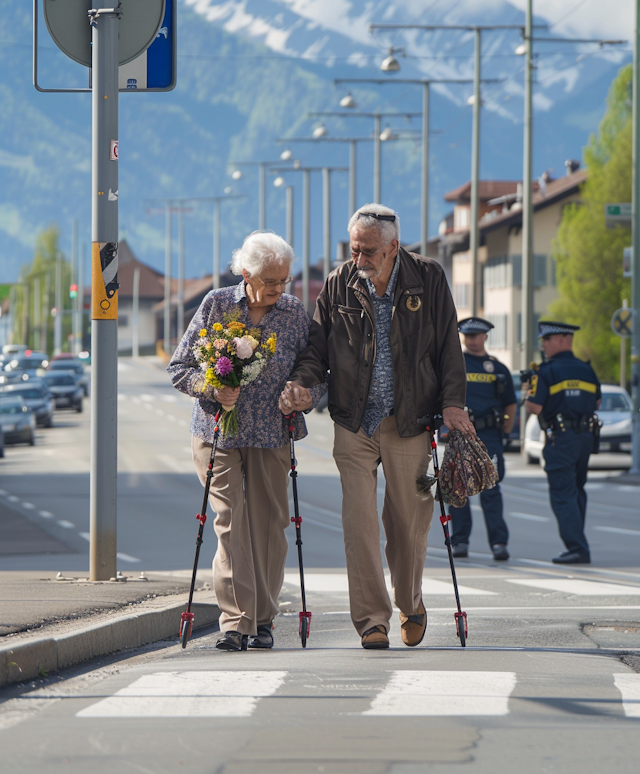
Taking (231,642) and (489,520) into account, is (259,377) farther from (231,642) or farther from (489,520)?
(489,520)

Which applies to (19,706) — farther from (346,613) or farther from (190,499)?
(190,499)

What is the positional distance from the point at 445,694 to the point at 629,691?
0.75 meters

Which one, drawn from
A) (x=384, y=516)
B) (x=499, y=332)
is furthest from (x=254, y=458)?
(x=499, y=332)

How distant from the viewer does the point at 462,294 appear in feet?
276

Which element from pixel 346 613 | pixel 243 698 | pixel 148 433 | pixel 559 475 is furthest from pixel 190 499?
pixel 148 433

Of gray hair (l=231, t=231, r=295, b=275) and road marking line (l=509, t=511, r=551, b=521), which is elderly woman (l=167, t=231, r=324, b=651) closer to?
gray hair (l=231, t=231, r=295, b=275)

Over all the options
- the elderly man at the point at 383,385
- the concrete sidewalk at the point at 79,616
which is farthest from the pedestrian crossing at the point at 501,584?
the elderly man at the point at 383,385

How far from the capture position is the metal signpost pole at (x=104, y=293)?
9.28 metres

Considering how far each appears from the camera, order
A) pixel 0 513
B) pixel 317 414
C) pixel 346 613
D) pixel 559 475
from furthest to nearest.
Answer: pixel 317 414, pixel 0 513, pixel 559 475, pixel 346 613

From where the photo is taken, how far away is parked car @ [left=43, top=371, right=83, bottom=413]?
59.6m

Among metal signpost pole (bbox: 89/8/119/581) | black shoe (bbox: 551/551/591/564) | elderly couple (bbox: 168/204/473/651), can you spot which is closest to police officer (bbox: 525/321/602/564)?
black shoe (bbox: 551/551/591/564)

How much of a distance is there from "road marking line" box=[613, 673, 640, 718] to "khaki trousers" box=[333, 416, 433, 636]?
1276mm

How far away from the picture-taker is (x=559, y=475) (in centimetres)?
1279

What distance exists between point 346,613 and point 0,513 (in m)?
10.9
